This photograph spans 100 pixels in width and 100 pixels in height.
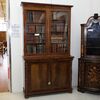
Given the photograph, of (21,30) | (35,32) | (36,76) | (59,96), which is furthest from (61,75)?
(21,30)

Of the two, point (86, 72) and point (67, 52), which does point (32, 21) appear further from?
point (86, 72)

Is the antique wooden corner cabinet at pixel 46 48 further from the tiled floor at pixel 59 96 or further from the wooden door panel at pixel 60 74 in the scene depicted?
the tiled floor at pixel 59 96

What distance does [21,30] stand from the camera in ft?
15.5

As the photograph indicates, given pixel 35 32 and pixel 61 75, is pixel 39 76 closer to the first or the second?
pixel 61 75

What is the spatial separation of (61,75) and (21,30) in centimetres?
147

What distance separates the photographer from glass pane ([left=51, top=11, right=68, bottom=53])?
4693 mm

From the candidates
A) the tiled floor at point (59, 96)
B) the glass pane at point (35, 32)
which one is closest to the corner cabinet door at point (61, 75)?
the tiled floor at point (59, 96)

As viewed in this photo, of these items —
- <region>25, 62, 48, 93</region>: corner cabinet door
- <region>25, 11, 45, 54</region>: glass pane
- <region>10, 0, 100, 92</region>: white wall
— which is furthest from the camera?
<region>10, 0, 100, 92</region>: white wall

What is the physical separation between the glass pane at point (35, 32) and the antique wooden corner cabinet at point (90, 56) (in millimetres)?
980

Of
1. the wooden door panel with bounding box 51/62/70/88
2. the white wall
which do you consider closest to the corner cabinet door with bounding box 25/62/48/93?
the wooden door panel with bounding box 51/62/70/88

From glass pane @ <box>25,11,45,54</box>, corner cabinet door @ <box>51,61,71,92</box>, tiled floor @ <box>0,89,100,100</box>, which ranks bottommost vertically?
tiled floor @ <box>0,89,100,100</box>

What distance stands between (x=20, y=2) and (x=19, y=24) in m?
0.53

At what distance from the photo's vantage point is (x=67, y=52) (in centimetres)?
473

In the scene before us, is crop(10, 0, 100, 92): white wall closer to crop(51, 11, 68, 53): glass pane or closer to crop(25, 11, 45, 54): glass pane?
crop(25, 11, 45, 54): glass pane
